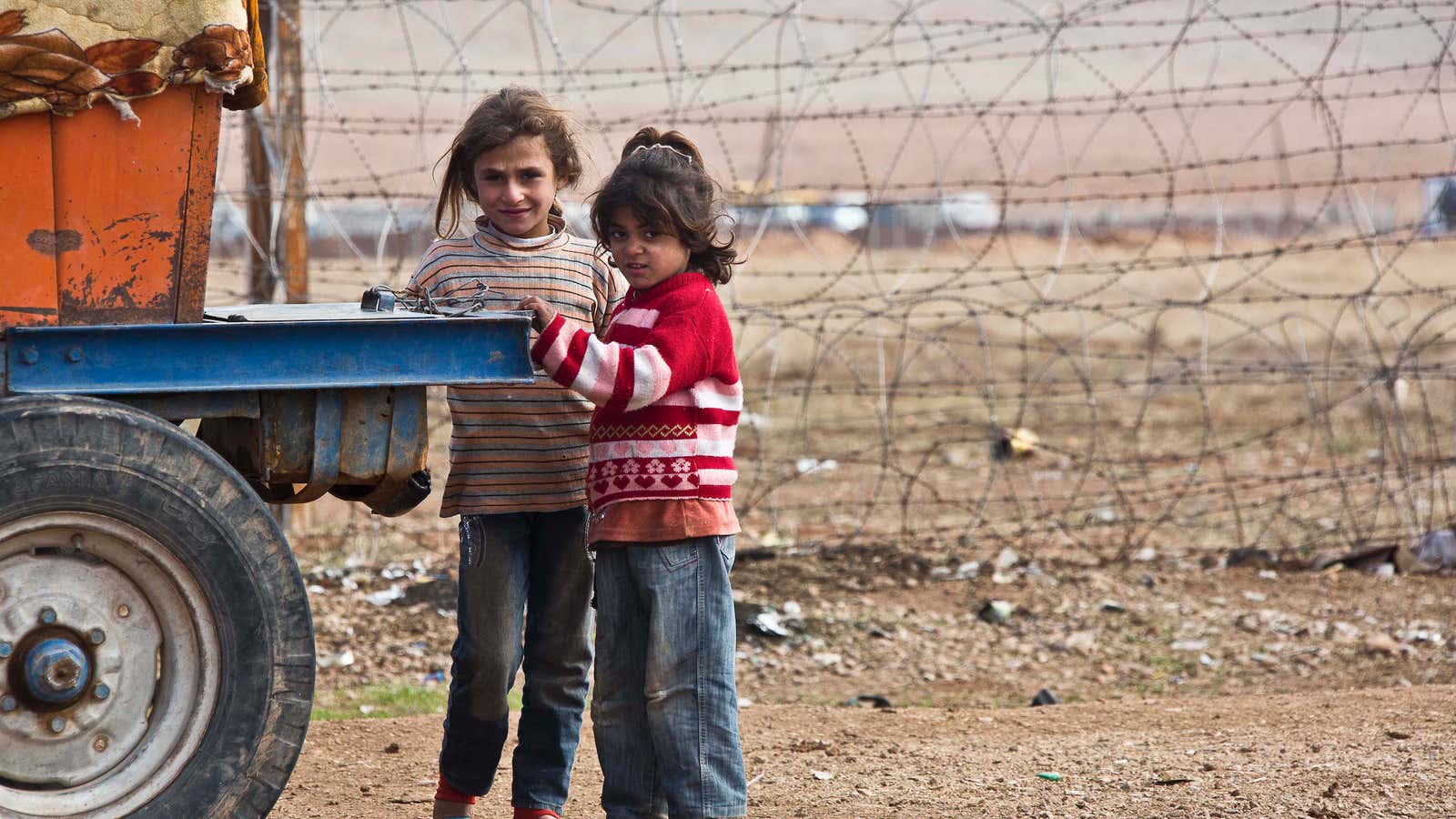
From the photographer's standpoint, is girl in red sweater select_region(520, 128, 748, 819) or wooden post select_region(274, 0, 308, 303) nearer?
girl in red sweater select_region(520, 128, 748, 819)

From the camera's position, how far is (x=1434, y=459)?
6828 millimetres

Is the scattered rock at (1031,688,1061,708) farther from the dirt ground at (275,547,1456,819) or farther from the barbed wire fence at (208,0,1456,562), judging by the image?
the barbed wire fence at (208,0,1456,562)

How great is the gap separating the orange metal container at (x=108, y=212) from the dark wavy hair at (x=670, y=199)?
0.77 metres

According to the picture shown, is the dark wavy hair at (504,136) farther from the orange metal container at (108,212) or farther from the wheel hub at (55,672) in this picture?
the wheel hub at (55,672)

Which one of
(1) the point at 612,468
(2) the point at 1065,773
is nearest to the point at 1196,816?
(2) the point at 1065,773

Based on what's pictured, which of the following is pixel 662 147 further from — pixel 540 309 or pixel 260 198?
pixel 260 198

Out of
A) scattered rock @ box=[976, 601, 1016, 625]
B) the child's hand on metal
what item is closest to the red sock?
the child's hand on metal

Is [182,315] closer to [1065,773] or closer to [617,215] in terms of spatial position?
[617,215]

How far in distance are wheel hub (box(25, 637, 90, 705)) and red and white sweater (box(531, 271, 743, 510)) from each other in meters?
0.98

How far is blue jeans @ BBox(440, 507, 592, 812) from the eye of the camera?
3.32 meters

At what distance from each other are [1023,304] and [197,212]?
8270 millimetres


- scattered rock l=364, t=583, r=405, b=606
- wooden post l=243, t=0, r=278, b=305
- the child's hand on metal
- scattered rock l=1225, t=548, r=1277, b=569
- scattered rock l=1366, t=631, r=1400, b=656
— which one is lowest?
scattered rock l=1366, t=631, r=1400, b=656

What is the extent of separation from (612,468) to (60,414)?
1059 millimetres

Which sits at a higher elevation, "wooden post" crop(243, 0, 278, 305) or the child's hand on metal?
"wooden post" crop(243, 0, 278, 305)
